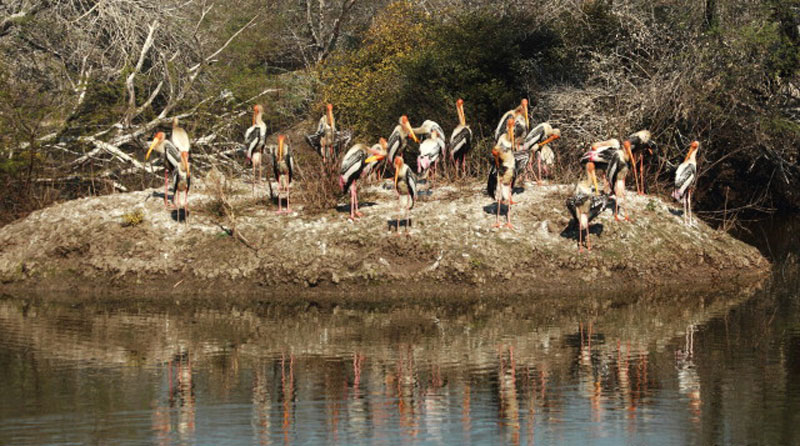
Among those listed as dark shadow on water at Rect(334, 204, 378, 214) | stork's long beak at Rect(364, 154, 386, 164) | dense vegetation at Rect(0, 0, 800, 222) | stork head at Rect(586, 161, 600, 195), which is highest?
dense vegetation at Rect(0, 0, 800, 222)

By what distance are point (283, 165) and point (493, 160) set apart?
372 cm

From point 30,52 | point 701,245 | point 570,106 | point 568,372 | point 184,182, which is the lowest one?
point 568,372

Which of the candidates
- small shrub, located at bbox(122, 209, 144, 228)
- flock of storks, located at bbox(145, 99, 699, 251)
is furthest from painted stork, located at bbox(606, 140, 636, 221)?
small shrub, located at bbox(122, 209, 144, 228)

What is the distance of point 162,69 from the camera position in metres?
31.0

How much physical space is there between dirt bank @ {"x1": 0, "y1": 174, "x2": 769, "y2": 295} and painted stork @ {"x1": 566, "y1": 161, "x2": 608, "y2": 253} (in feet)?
1.12

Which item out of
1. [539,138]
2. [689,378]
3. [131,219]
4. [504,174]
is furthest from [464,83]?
[689,378]

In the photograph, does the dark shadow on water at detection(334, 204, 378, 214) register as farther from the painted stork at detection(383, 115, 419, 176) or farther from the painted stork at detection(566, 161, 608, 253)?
the painted stork at detection(566, 161, 608, 253)

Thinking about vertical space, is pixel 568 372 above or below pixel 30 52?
below

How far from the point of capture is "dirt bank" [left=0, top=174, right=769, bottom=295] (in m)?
19.2

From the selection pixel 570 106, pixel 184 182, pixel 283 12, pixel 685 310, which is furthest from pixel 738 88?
pixel 283 12

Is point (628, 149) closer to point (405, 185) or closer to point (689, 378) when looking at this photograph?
point (405, 185)

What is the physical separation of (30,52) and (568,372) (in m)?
20.7

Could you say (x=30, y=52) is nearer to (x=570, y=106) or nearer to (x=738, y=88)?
(x=570, y=106)

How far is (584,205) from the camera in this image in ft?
63.4
